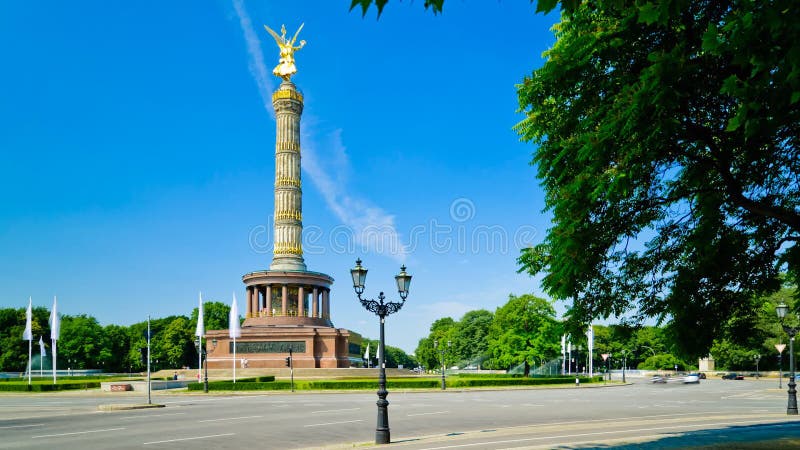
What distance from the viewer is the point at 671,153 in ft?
36.9

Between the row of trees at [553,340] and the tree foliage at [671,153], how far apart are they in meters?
0.67

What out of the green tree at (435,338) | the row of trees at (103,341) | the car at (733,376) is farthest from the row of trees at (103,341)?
the car at (733,376)

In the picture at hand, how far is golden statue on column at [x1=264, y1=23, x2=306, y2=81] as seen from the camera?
82562mm

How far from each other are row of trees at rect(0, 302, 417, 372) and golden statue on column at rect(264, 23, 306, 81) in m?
41.0

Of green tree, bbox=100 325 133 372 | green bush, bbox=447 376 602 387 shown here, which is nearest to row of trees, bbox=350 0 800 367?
green bush, bbox=447 376 602 387

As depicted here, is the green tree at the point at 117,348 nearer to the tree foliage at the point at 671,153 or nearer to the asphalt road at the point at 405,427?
the asphalt road at the point at 405,427

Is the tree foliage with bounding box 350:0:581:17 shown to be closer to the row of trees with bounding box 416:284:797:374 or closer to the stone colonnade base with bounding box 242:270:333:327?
the row of trees with bounding box 416:284:797:374

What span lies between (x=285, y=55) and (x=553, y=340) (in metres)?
49.6

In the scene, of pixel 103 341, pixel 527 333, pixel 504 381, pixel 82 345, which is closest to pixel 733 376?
pixel 527 333

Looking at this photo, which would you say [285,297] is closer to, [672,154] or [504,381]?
[504,381]

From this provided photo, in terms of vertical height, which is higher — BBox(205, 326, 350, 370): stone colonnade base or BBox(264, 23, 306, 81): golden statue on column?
BBox(264, 23, 306, 81): golden statue on column

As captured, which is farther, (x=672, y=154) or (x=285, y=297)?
(x=285, y=297)

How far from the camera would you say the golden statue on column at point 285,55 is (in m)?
82.6

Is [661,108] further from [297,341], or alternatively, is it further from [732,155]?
[297,341]
